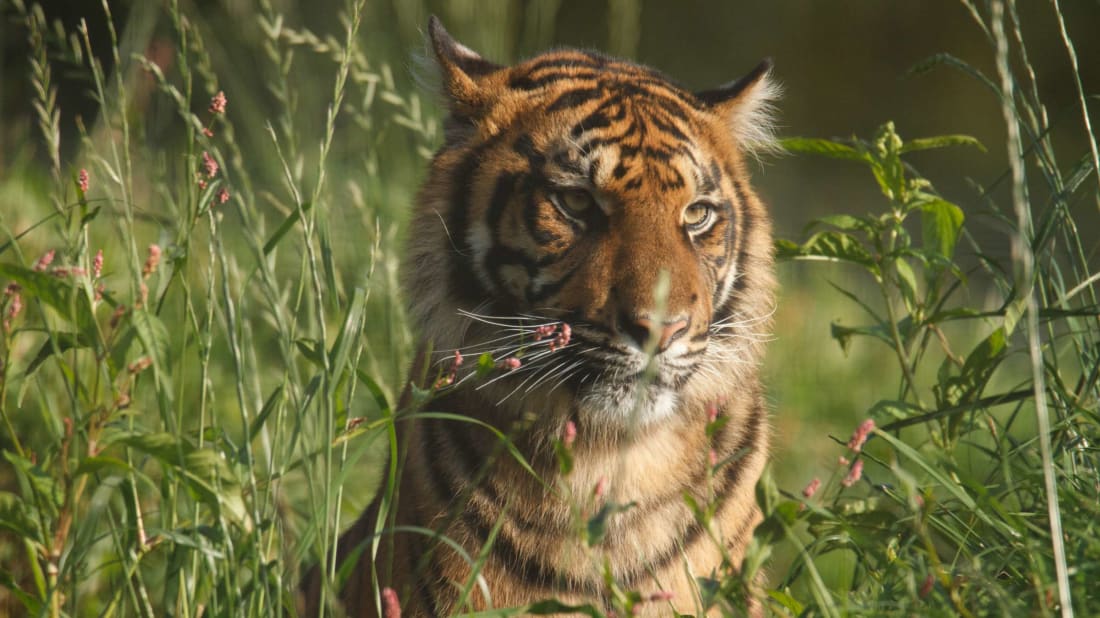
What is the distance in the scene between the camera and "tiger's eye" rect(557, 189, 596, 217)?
2.05m

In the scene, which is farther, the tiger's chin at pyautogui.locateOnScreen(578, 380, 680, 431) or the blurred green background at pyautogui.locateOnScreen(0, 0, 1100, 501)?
the blurred green background at pyautogui.locateOnScreen(0, 0, 1100, 501)

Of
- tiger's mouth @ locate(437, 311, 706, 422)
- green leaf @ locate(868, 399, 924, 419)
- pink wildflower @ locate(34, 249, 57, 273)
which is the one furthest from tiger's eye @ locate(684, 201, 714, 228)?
pink wildflower @ locate(34, 249, 57, 273)

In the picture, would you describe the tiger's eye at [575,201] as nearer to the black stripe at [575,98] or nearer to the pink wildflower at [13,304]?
the black stripe at [575,98]

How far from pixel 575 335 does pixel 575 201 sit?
0.27 metres

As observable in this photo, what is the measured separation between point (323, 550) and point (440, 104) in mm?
1145

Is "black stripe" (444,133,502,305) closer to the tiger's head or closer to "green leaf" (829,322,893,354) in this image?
the tiger's head

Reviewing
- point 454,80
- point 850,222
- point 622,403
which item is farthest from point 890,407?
point 454,80

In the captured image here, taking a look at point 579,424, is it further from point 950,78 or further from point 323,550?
point 950,78

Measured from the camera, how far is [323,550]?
1.39m

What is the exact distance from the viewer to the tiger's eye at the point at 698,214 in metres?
2.12

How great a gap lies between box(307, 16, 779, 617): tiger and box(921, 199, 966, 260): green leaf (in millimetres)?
400

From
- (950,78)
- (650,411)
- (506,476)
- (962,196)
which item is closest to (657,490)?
(650,411)

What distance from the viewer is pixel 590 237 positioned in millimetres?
2025

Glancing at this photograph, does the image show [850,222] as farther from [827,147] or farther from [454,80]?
[454,80]
